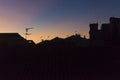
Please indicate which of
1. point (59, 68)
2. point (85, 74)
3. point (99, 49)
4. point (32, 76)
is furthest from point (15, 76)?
point (99, 49)

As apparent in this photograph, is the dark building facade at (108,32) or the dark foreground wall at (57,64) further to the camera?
the dark building facade at (108,32)

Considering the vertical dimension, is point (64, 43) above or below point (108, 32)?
below

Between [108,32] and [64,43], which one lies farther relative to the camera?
[108,32]

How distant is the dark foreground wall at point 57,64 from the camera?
15.3 m

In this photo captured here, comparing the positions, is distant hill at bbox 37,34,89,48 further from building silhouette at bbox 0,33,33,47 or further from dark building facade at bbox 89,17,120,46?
building silhouette at bbox 0,33,33,47

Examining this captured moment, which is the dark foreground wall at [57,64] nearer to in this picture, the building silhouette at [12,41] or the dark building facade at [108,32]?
the dark building facade at [108,32]

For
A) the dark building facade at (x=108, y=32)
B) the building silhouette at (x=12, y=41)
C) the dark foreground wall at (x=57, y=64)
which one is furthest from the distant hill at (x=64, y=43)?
the dark foreground wall at (x=57, y=64)

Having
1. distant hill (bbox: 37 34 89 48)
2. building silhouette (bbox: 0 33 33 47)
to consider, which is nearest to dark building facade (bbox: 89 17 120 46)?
distant hill (bbox: 37 34 89 48)

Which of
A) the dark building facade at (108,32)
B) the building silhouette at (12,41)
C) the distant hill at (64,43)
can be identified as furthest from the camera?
the building silhouette at (12,41)

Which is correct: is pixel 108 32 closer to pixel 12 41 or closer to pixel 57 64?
pixel 12 41

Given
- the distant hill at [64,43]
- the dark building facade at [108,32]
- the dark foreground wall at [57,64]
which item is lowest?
the dark foreground wall at [57,64]

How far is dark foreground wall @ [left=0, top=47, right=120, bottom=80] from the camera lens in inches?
604

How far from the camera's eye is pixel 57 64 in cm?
1574

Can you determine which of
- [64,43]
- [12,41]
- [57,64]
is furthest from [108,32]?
[57,64]
